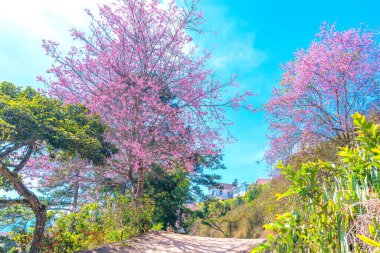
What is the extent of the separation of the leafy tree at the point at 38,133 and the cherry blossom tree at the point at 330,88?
6.52 meters

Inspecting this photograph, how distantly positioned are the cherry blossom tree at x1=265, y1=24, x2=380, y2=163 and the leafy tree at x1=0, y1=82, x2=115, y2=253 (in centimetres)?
652

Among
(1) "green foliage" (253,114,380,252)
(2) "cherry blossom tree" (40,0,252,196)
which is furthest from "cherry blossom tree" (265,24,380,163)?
(1) "green foliage" (253,114,380,252)

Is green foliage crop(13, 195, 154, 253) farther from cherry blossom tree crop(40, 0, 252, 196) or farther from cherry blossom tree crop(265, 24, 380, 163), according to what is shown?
cherry blossom tree crop(265, 24, 380, 163)

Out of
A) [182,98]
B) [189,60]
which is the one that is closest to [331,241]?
[182,98]

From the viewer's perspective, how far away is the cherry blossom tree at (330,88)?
902 centimetres

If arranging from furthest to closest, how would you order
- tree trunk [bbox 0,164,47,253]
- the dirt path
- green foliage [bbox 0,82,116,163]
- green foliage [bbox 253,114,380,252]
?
the dirt path < tree trunk [bbox 0,164,47,253] < green foliage [bbox 0,82,116,163] < green foliage [bbox 253,114,380,252]

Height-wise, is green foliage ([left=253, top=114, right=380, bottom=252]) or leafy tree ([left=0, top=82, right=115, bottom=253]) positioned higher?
leafy tree ([left=0, top=82, right=115, bottom=253])

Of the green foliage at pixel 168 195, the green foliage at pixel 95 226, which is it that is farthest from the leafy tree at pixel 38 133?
the green foliage at pixel 168 195

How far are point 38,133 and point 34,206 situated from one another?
5.21 ft

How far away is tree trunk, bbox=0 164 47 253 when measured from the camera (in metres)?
5.33

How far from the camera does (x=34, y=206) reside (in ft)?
18.2

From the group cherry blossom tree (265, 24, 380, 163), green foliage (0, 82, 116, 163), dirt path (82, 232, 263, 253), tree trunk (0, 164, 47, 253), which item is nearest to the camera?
green foliage (0, 82, 116, 163)

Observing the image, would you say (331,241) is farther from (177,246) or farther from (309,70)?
(309,70)

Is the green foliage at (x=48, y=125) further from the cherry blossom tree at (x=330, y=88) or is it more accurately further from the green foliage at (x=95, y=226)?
the cherry blossom tree at (x=330, y=88)
